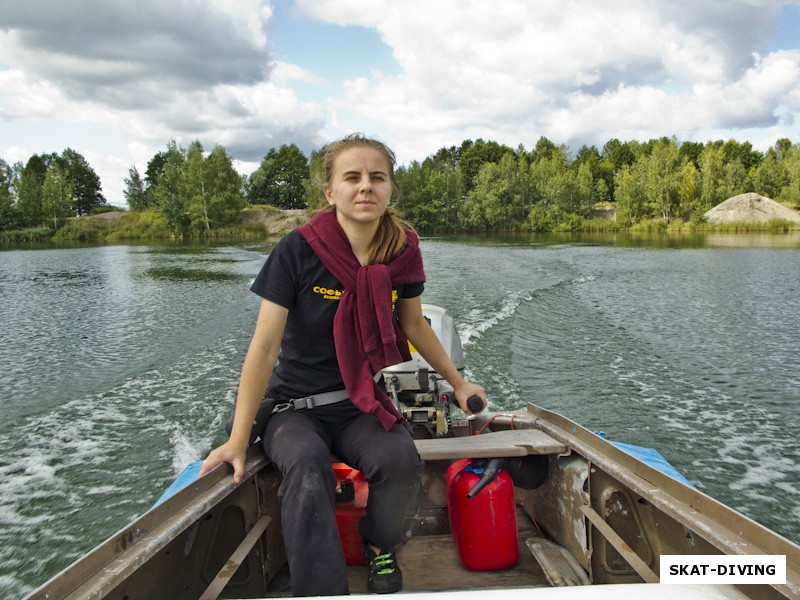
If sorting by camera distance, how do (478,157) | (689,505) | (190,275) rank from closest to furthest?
1. (689,505)
2. (190,275)
3. (478,157)

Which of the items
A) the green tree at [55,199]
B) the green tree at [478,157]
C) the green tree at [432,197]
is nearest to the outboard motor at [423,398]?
the green tree at [432,197]

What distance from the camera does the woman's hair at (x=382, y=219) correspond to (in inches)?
105

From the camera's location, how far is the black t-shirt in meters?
2.50

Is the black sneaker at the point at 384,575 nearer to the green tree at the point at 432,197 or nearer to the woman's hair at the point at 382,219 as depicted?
the woman's hair at the point at 382,219

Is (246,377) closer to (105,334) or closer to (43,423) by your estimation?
(43,423)

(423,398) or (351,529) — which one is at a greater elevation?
(423,398)

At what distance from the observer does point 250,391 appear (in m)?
2.40

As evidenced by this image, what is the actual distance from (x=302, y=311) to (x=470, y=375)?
19.6 ft

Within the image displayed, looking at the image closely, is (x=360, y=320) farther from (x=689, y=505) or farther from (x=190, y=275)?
(x=190, y=275)

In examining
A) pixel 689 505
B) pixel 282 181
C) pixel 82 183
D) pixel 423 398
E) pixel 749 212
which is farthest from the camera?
pixel 82 183

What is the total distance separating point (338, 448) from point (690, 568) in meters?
1.37

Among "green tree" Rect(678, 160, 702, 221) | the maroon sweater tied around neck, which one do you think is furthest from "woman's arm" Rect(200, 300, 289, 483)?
"green tree" Rect(678, 160, 702, 221)

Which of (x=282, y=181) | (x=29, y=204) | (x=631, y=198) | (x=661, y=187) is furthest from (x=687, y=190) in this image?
(x=29, y=204)

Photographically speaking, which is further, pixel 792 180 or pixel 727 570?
pixel 792 180
